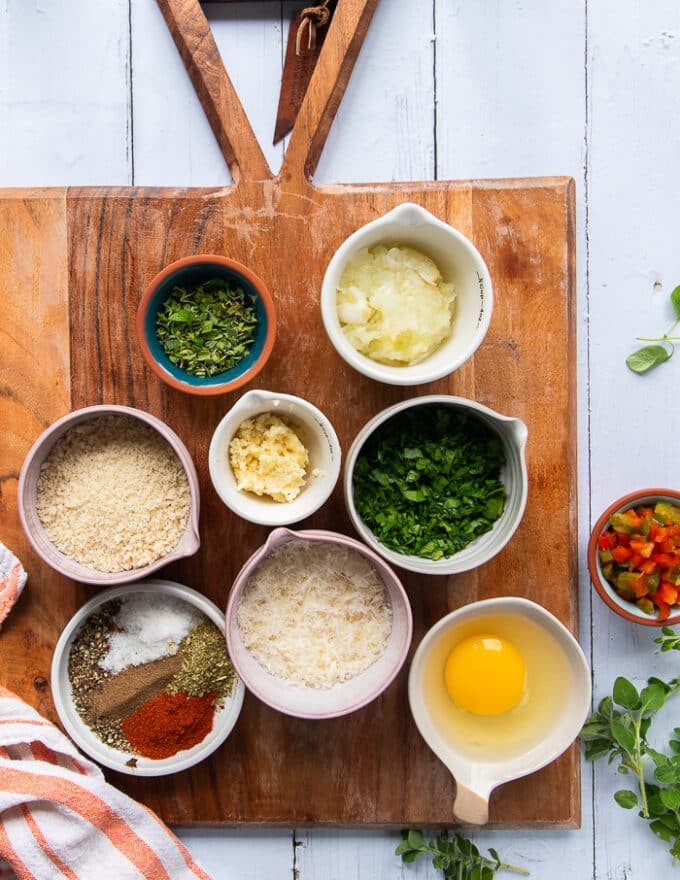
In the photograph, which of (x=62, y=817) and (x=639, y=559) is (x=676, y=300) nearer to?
(x=639, y=559)


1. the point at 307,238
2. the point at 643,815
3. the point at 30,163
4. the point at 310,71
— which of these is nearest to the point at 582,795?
the point at 643,815

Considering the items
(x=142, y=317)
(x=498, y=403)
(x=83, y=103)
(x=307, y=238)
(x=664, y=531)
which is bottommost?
(x=664, y=531)

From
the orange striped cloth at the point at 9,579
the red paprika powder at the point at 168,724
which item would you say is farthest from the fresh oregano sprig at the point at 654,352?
the orange striped cloth at the point at 9,579

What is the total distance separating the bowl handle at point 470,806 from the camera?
153 cm

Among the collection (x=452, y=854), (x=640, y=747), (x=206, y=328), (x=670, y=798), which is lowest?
(x=452, y=854)

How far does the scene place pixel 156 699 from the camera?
1.59 m

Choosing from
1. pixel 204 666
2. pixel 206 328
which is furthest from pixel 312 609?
pixel 206 328

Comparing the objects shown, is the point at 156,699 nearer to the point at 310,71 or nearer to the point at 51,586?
the point at 51,586

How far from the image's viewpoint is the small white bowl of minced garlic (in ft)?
4.83

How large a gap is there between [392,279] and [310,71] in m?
0.57

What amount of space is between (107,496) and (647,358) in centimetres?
120

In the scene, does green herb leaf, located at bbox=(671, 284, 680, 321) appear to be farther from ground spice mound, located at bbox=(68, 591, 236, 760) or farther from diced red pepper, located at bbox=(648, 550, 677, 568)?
ground spice mound, located at bbox=(68, 591, 236, 760)

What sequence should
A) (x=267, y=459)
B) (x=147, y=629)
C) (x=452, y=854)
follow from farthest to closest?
(x=452, y=854) < (x=147, y=629) < (x=267, y=459)

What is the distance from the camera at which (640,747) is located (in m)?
1.68
